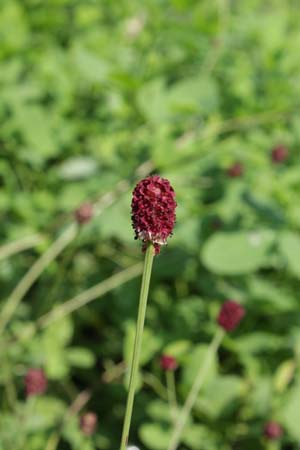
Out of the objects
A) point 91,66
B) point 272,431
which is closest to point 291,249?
point 272,431

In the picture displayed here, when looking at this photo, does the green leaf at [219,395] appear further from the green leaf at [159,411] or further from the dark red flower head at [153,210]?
the dark red flower head at [153,210]

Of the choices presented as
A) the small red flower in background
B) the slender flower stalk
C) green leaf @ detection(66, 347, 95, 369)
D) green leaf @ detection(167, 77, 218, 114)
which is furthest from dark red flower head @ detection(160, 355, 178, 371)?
the slender flower stalk

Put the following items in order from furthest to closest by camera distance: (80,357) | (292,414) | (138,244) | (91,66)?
(91,66), (138,244), (80,357), (292,414)

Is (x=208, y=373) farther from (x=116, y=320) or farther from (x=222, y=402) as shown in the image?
(x=116, y=320)

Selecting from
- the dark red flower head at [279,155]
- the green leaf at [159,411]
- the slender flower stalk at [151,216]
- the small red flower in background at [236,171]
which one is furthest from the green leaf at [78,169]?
the slender flower stalk at [151,216]

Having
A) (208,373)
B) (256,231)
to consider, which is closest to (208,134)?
(256,231)

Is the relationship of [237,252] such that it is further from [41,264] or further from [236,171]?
[41,264]

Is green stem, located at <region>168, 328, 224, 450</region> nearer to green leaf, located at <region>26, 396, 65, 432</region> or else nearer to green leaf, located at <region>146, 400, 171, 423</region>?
green leaf, located at <region>146, 400, 171, 423</region>
